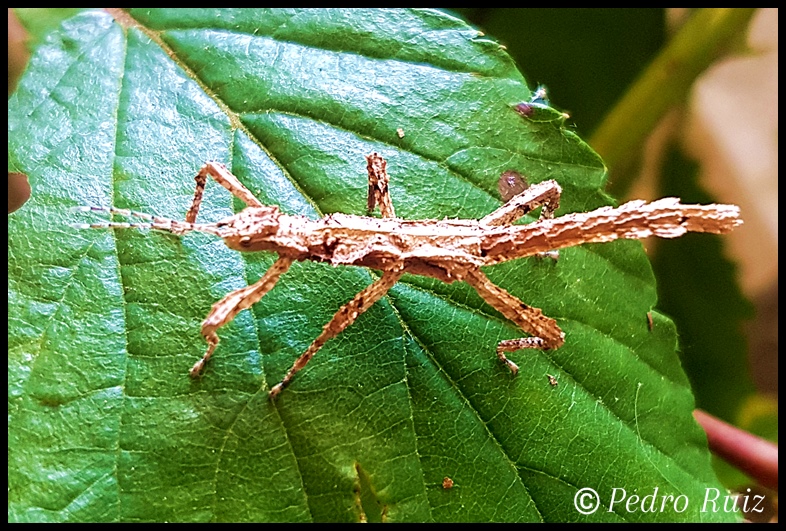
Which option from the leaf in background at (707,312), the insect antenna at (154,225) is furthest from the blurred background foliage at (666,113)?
the insect antenna at (154,225)

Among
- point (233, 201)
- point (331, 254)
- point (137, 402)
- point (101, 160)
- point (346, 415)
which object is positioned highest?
point (101, 160)

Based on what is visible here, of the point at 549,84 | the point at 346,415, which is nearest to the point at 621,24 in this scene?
the point at 549,84

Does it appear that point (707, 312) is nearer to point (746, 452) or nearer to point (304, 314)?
point (746, 452)

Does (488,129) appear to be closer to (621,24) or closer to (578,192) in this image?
(578,192)

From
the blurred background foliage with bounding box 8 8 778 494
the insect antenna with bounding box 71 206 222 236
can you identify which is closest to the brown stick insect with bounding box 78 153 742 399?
the insect antenna with bounding box 71 206 222 236

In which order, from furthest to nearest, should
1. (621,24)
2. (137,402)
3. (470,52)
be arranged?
(621,24)
(470,52)
(137,402)

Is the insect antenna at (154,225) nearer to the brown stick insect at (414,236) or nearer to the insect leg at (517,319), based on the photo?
the brown stick insect at (414,236)
